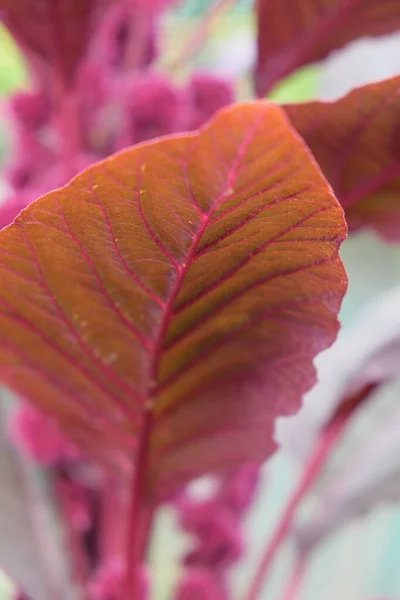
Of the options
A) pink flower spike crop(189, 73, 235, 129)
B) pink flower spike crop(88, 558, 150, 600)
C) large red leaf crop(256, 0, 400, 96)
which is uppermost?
pink flower spike crop(189, 73, 235, 129)

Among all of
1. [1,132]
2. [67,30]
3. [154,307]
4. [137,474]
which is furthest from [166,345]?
[1,132]

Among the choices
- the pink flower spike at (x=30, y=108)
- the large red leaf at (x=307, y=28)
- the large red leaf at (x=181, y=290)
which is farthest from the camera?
the pink flower spike at (x=30, y=108)

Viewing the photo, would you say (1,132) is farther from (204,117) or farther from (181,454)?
(181,454)

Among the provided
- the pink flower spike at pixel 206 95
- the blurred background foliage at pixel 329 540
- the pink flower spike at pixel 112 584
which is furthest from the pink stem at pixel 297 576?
the pink flower spike at pixel 206 95

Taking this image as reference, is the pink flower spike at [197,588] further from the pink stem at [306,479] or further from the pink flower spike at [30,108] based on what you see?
the pink flower spike at [30,108]

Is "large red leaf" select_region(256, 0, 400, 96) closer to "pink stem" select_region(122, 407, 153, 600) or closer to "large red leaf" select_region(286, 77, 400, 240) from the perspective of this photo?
"large red leaf" select_region(286, 77, 400, 240)

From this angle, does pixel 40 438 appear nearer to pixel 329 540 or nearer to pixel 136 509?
pixel 136 509

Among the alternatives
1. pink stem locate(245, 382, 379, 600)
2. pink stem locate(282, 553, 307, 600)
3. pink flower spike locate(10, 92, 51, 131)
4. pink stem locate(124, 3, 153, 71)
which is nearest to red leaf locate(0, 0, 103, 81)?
pink flower spike locate(10, 92, 51, 131)
